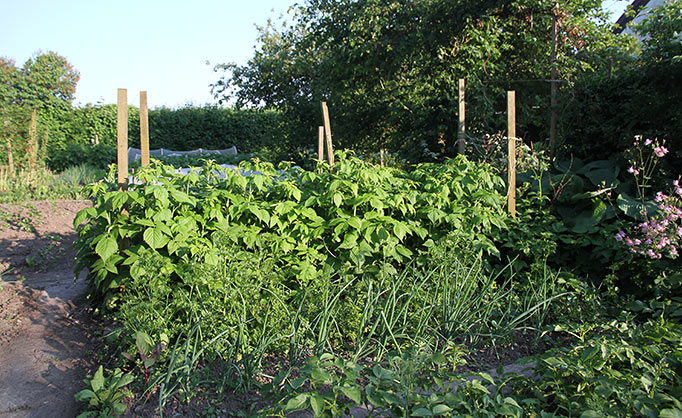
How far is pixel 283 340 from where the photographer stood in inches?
103

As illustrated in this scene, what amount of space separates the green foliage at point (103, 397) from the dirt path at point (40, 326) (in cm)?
19

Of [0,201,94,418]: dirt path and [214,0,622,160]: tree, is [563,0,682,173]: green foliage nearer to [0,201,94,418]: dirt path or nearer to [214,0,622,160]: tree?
[214,0,622,160]: tree

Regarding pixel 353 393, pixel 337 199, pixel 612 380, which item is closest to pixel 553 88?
pixel 337 199

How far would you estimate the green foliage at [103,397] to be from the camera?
2.15 metres

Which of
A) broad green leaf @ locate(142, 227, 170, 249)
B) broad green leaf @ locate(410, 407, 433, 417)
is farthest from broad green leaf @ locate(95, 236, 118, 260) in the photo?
broad green leaf @ locate(410, 407, 433, 417)

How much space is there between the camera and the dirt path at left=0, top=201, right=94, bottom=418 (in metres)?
2.46

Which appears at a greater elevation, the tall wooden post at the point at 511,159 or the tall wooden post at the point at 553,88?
the tall wooden post at the point at 553,88

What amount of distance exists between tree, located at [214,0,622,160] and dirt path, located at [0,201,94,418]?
469cm

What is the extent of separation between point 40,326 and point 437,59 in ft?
21.1

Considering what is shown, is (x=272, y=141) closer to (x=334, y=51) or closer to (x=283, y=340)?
(x=334, y=51)

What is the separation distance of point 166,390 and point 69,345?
116cm

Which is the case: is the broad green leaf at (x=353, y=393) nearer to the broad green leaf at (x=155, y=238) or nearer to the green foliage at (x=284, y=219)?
the green foliage at (x=284, y=219)

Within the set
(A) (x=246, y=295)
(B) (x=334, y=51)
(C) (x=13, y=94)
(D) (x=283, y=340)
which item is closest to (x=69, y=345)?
(A) (x=246, y=295)

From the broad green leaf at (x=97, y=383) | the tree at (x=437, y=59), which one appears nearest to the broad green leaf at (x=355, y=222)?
the broad green leaf at (x=97, y=383)
